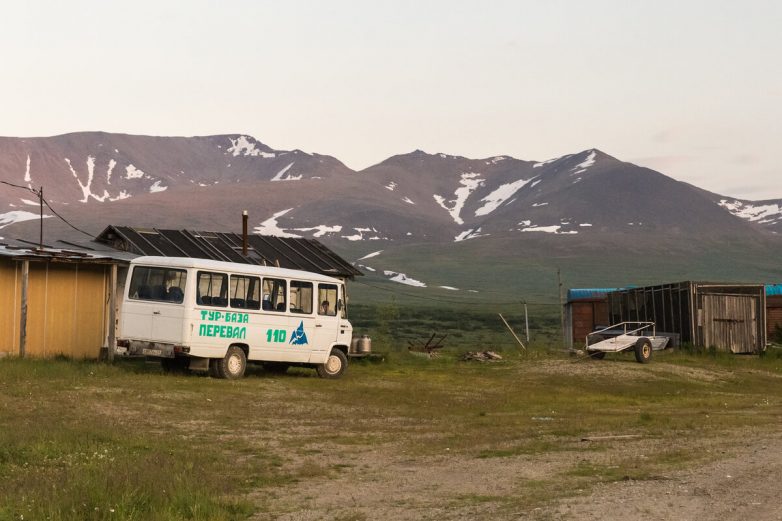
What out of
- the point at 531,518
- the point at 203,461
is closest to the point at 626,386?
the point at 203,461

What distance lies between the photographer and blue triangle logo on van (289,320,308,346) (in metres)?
28.5

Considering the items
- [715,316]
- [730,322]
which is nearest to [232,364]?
[715,316]

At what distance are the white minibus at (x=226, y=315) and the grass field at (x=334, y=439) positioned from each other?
813 millimetres

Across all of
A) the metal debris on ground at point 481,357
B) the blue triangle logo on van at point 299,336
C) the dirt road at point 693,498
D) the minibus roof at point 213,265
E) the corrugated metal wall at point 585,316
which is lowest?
the dirt road at point 693,498

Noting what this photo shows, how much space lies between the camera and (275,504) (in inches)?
465

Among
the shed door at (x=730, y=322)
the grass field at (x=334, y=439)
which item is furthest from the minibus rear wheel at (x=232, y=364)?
the shed door at (x=730, y=322)

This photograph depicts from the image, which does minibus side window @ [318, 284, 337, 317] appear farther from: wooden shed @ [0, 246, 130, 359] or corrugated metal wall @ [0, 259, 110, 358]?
corrugated metal wall @ [0, 259, 110, 358]

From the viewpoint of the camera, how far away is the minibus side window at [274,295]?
27875 mm

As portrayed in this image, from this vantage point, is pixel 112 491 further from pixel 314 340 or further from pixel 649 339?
pixel 649 339

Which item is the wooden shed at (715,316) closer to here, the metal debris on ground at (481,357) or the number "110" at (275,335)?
the metal debris on ground at (481,357)

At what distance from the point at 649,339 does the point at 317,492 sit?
2704 cm

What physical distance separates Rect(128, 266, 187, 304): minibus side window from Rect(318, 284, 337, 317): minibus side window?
429 centimetres

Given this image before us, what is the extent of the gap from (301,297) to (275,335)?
130 centimetres

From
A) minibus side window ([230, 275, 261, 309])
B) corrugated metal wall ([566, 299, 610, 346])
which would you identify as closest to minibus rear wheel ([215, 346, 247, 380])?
minibus side window ([230, 275, 261, 309])
